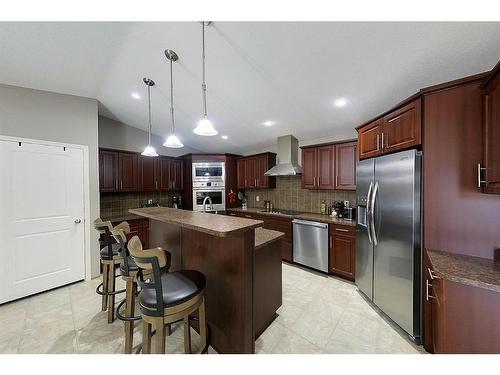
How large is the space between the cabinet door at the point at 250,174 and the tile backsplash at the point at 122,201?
7.25 ft

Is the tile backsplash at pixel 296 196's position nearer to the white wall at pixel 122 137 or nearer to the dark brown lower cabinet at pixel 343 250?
the dark brown lower cabinet at pixel 343 250

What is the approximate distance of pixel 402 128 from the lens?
1.91m

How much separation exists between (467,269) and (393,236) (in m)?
0.65

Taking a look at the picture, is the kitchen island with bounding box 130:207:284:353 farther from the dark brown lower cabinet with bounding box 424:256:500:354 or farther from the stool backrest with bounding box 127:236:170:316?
the dark brown lower cabinet with bounding box 424:256:500:354

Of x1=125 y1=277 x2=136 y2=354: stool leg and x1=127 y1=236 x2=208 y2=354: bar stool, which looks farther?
x1=125 y1=277 x2=136 y2=354: stool leg

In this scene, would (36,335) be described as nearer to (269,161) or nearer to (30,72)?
(30,72)

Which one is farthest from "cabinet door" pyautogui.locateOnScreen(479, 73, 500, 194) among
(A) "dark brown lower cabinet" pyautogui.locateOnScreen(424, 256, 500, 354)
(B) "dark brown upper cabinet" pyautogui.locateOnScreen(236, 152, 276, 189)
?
(B) "dark brown upper cabinet" pyautogui.locateOnScreen(236, 152, 276, 189)

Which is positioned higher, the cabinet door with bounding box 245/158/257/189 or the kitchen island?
the cabinet door with bounding box 245/158/257/189

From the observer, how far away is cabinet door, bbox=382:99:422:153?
175 cm

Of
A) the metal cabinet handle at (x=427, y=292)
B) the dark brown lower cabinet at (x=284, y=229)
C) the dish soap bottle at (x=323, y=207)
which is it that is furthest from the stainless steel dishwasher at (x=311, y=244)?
the metal cabinet handle at (x=427, y=292)

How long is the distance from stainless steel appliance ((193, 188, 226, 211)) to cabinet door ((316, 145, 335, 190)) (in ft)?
7.69

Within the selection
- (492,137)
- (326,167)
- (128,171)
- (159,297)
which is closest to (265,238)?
(159,297)

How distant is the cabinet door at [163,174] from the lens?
15.5 feet

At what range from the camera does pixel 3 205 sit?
8.13 feet
